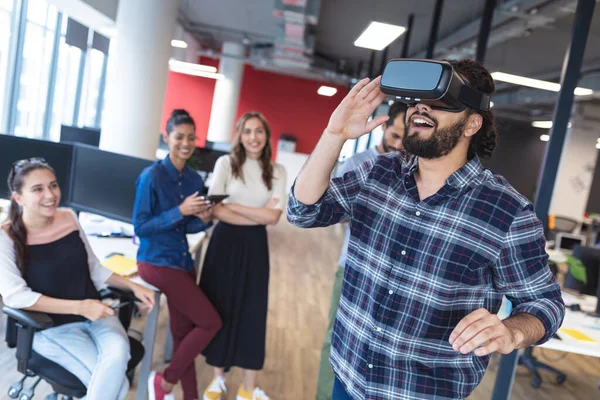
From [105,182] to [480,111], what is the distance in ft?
8.47

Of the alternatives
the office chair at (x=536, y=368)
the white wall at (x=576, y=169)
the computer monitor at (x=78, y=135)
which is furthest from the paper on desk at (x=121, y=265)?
the white wall at (x=576, y=169)

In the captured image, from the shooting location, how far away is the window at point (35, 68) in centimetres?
617

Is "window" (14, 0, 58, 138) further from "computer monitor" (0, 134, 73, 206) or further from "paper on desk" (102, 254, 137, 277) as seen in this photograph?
"paper on desk" (102, 254, 137, 277)

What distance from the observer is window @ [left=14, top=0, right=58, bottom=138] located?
6.17 m

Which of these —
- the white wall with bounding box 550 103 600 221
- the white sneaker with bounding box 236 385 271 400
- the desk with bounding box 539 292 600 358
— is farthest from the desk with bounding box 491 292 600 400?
the white wall with bounding box 550 103 600 221

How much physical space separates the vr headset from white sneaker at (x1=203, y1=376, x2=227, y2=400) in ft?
7.47

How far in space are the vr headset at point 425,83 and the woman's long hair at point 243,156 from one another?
1690 millimetres

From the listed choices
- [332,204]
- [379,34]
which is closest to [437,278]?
[332,204]

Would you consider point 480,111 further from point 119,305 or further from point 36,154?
point 36,154

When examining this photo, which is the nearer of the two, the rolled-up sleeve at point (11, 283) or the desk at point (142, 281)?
the rolled-up sleeve at point (11, 283)

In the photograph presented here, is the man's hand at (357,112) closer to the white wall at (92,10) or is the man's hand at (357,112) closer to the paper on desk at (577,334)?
the paper on desk at (577,334)

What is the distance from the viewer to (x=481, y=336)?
1.03 meters

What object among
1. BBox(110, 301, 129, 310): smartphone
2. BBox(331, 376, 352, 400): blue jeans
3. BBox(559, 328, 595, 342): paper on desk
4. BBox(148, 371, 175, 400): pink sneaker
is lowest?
BBox(148, 371, 175, 400): pink sneaker

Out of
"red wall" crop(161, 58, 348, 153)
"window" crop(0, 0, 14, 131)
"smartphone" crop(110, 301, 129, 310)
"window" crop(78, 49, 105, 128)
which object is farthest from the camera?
"red wall" crop(161, 58, 348, 153)
